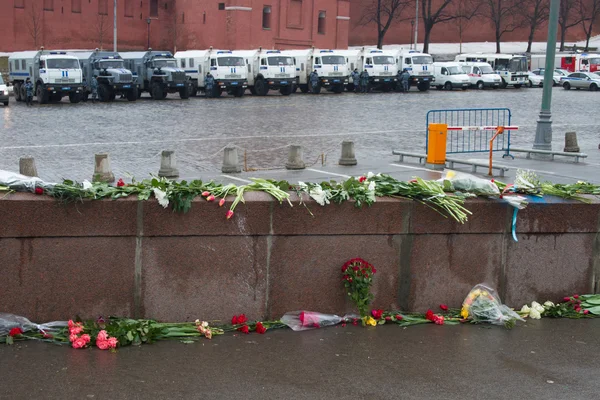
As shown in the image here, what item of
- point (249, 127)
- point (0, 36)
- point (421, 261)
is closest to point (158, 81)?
point (249, 127)

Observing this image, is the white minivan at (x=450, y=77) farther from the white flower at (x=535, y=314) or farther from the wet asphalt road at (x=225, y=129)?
the white flower at (x=535, y=314)

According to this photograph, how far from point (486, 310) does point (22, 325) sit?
3486mm

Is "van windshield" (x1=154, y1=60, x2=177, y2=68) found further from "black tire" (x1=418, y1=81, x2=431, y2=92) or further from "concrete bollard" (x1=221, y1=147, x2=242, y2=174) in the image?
"concrete bollard" (x1=221, y1=147, x2=242, y2=174)

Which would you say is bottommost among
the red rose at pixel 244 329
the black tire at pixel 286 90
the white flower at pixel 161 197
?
the red rose at pixel 244 329

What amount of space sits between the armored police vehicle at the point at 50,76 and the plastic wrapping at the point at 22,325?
113 feet

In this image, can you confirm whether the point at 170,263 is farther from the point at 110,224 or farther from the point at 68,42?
the point at 68,42

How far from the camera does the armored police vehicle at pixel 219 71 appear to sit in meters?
46.1

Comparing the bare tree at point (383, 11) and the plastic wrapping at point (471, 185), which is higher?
the bare tree at point (383, 11)

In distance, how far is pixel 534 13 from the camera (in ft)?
277

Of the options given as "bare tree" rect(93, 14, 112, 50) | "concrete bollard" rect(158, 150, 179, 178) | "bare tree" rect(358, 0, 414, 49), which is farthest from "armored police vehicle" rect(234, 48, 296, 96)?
"bare tree" rect(358, 0, 414, 49)

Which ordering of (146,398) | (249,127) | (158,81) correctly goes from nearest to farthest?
(146,398), (249,127), (158,81)

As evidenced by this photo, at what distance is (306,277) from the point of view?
7156mm

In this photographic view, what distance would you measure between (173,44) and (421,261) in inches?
2691

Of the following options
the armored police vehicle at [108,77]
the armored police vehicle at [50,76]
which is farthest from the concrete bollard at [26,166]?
the armored police vehicle at [108,77]
